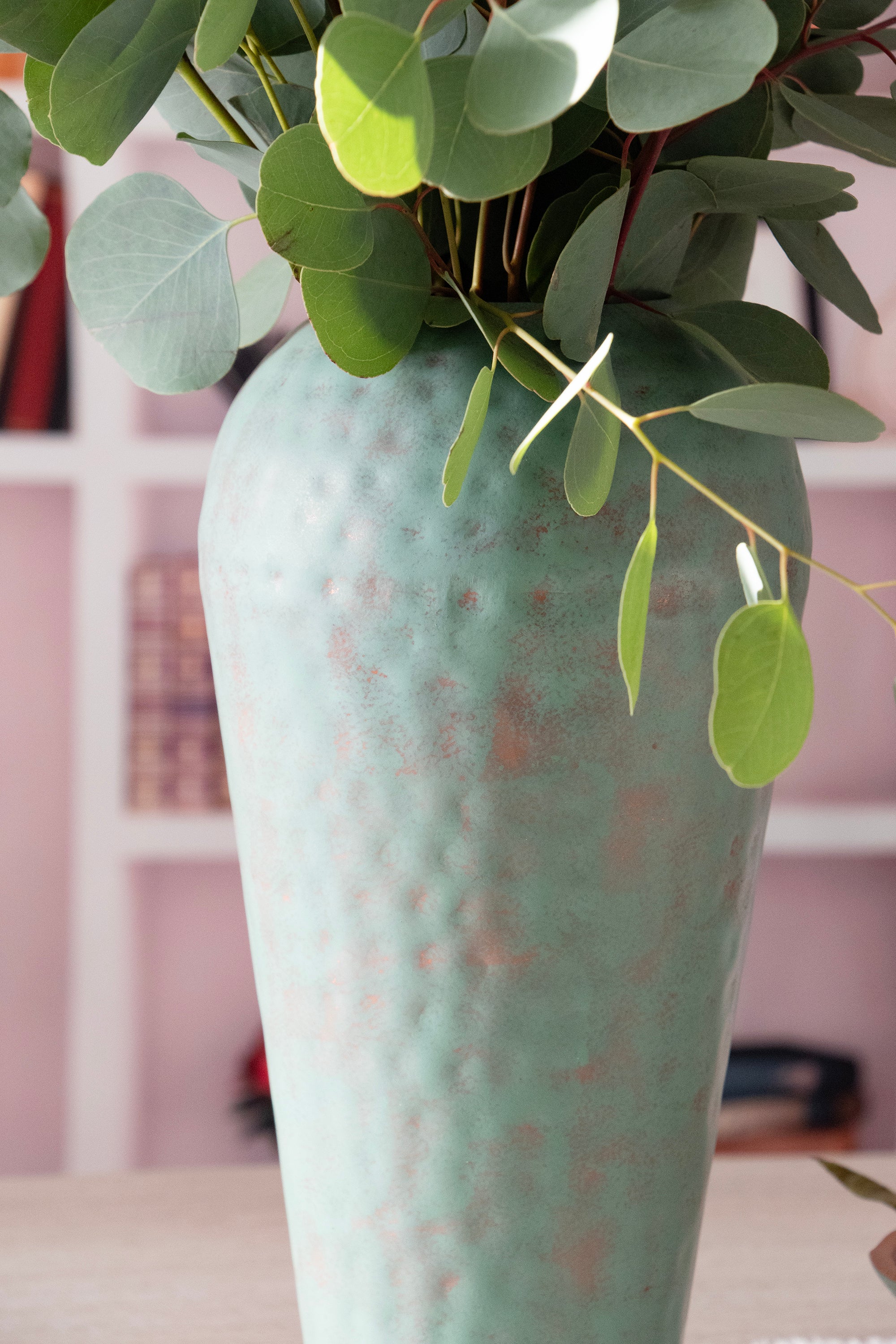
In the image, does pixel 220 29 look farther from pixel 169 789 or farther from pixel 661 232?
pixel 169 789

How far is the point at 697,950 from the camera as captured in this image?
0.33 m

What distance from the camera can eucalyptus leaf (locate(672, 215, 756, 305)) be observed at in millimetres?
381

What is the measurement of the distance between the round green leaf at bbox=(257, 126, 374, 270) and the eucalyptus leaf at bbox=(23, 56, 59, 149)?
0.07 m

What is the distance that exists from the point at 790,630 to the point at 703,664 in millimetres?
86

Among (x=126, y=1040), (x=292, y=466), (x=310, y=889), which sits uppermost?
(x=292, y=466)

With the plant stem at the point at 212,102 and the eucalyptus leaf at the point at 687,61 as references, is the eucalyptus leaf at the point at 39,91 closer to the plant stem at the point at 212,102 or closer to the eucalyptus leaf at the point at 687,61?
the plant stem at the point at 212,102

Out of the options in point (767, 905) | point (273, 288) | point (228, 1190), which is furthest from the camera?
point (767, 905)

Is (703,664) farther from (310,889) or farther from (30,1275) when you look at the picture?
(30,1275)

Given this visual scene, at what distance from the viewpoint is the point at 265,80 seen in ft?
1.00

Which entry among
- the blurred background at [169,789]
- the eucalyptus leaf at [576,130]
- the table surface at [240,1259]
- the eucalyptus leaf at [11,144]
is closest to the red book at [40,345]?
the blurred background at [169,789]

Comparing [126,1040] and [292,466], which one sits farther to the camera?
[126,1040]

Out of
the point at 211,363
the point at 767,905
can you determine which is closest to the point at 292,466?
the point at 211,363

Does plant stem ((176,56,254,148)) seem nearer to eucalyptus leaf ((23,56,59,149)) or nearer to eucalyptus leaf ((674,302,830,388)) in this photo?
eucalyptus leaf ((23,56,59,149))

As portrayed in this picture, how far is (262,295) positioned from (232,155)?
0.11 meters
